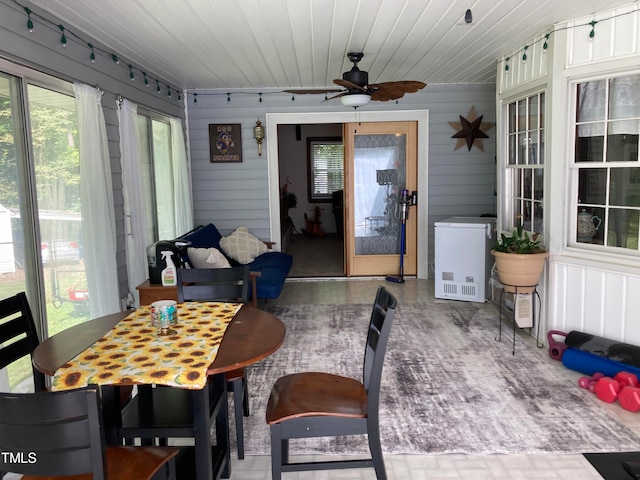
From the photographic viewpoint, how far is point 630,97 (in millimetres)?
3602

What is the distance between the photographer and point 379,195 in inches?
268

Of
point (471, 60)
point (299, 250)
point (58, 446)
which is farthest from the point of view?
point (299, 250)

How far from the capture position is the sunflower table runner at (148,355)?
6.03 feet

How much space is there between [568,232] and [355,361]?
198 centimetres

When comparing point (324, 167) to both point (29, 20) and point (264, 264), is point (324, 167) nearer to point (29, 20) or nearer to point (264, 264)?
point (264, 264)

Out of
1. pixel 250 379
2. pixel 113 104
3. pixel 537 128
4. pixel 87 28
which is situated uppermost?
pixel 87 28

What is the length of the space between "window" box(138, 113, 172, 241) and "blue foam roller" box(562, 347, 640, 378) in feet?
12.6

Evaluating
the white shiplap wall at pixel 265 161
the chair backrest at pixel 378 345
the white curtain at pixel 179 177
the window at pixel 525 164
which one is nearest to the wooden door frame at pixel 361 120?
the white shiplap wall at pixel 265 161

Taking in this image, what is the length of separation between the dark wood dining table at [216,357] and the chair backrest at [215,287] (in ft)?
1.23

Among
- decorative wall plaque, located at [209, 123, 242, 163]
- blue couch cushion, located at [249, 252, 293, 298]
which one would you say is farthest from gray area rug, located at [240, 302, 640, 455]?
decorative wall plaque, located at [209, 123, 242, 163]

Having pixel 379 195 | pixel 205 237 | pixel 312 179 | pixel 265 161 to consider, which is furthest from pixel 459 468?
pixel 312 179

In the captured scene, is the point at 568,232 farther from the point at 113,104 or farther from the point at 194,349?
the point at 113,104

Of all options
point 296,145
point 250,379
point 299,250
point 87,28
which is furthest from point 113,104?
point 296,145

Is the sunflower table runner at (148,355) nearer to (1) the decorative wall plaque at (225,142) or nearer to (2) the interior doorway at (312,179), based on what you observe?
(1) the decorative wall plaque at (225,142)
